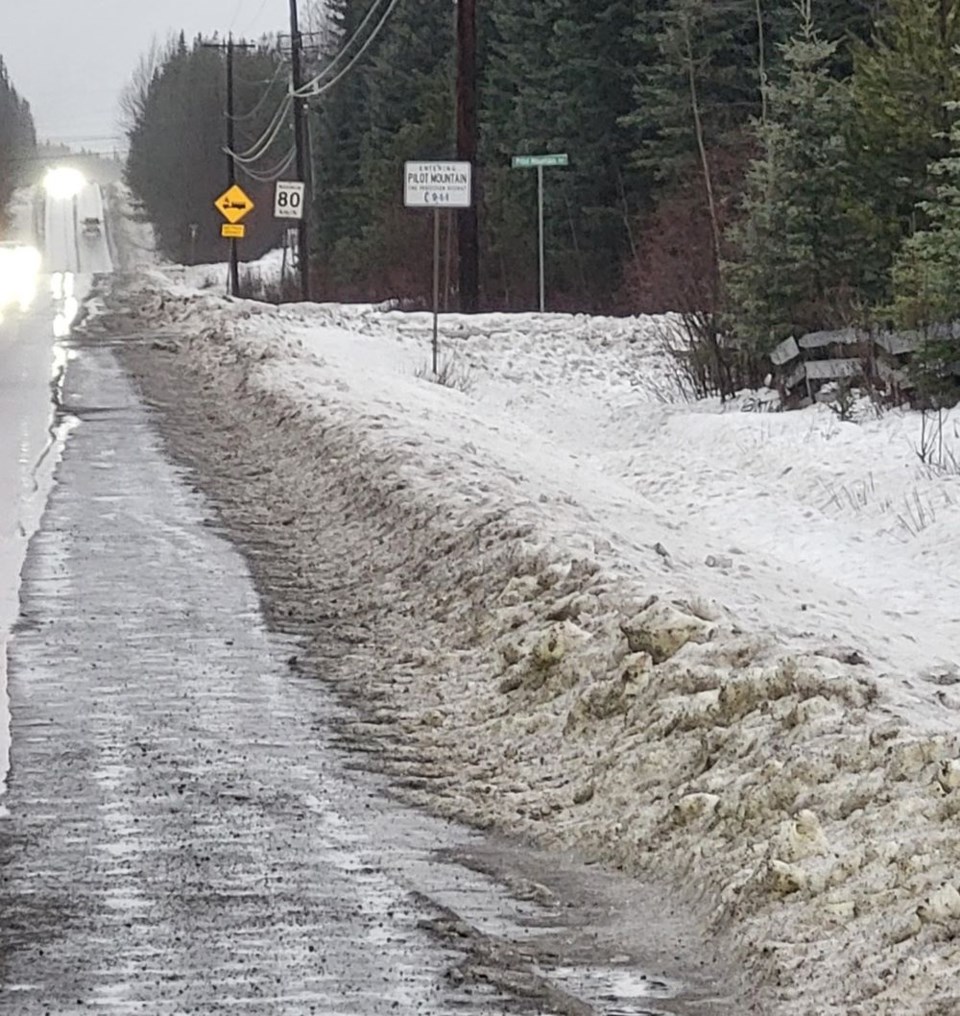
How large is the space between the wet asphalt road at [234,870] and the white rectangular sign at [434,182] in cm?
1043

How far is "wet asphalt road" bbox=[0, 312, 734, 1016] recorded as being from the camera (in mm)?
4879

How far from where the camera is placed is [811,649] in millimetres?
7191

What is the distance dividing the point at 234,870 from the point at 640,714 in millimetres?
1776

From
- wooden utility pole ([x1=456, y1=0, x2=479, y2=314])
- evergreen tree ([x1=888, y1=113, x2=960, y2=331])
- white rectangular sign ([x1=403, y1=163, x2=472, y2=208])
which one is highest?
wooden utility pole ([x1=456, y1=0, x2=479, y2=314])

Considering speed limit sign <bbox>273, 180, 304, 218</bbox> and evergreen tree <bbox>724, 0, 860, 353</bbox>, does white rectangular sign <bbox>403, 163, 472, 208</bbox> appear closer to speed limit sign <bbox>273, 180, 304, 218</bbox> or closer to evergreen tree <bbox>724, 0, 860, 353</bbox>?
evergreen tree <bbox>724, 0, 860, 353</bbox>

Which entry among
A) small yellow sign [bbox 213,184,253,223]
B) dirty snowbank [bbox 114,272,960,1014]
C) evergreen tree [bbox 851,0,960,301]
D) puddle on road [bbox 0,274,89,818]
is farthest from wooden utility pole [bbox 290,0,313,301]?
dirty snowbank [bbox 114,272,960,1014]

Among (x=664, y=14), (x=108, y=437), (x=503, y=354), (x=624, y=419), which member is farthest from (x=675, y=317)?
(x=664, y=14)

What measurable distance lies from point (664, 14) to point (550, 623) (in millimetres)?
31988

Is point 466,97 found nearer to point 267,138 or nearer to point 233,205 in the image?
point 233,205

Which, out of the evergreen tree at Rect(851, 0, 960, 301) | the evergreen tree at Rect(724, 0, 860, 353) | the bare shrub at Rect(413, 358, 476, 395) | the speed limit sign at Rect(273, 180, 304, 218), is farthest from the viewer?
the speed limit sign at Rect(273, 180, 304, 218)

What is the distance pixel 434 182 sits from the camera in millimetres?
19281

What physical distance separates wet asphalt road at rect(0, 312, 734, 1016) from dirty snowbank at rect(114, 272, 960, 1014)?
0.96ft

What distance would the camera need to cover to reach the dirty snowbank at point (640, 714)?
497 centimetres

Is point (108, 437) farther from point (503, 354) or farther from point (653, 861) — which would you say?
point (653, 861)
